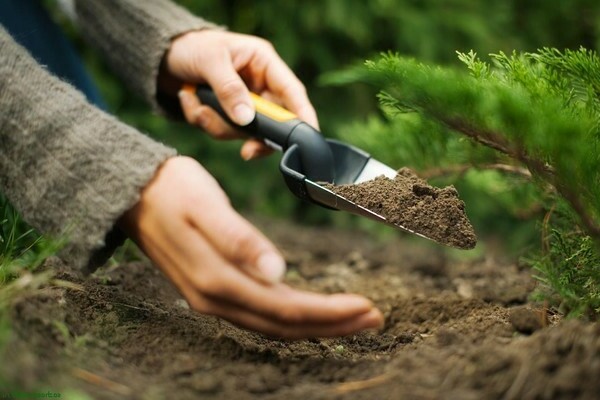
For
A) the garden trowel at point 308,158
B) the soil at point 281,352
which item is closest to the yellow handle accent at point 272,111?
the garden trowel at point 308,158

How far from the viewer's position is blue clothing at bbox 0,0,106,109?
75.0 inches

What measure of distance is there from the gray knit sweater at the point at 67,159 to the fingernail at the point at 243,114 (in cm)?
44

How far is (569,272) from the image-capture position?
1.31m

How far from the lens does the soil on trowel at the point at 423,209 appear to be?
50.3 inches

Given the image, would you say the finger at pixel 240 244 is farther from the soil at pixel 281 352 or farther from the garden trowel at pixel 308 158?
the garden trowel at pixel 308 158

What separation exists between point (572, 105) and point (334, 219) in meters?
2.25

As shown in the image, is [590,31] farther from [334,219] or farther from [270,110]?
[270,110]

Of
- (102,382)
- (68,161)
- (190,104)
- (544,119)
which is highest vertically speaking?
(544,119)

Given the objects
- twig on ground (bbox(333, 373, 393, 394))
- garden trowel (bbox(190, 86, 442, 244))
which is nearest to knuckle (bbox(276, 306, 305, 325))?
twig on ground (bbox(333, 373, 393, 394))

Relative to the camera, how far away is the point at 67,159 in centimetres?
121

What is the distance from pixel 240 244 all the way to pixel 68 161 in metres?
0.37

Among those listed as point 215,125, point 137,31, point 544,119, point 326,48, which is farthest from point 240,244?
point 326,48

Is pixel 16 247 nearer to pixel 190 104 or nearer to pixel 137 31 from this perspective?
pixel 190 104

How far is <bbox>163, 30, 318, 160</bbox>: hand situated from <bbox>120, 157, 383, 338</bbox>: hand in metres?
0.62
